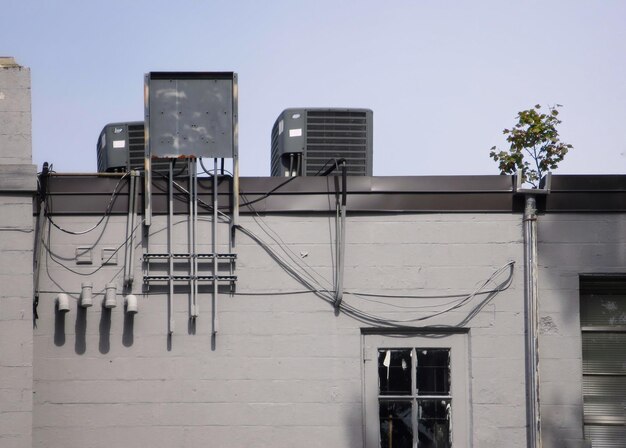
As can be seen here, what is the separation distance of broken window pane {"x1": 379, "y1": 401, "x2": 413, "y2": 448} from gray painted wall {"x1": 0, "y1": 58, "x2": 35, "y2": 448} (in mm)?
3115

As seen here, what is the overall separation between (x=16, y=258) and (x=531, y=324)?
460cm

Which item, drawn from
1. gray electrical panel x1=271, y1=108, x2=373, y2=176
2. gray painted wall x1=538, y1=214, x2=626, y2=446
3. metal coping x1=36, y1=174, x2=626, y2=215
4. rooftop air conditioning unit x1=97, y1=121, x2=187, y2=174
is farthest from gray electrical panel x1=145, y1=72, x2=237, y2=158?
gray painted wall x1=538, y1=214, x2=626, y2=446

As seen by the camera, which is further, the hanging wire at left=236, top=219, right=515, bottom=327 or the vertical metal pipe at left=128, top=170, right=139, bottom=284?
the hanging wire at left=236, top=219, right=515, bottom=327

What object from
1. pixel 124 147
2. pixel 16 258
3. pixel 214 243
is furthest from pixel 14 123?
pixel 214 243

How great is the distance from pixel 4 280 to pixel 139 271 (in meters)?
1.22

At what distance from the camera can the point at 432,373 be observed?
32.1ft

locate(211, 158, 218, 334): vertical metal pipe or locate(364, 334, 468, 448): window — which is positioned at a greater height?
locate(211, 158, 218, 334): vertical metal pipe

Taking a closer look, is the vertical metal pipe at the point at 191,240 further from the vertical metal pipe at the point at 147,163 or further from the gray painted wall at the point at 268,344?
the vertical metal pipe at the point at 147,163

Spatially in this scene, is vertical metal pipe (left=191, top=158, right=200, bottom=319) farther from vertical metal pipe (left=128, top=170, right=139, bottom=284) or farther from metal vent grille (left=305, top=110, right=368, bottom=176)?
metal vent grille (left=305, top=110, right=368, bottom=176)

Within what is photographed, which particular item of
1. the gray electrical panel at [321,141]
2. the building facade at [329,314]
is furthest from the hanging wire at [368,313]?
the gray electrical panel at [321,141]

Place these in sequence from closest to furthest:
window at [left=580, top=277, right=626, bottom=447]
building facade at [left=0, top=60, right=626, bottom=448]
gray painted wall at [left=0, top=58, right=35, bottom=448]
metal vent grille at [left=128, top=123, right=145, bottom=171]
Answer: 1. gray painted wall at [left=0, top=58, right=35, bottom=448]
2. building facade at [left=0, top=60, right=626, bottom=448]
3. window at [left=580, top=277, right=626, bottom=447]
4. metal vent grille at [left=128, top=123, right=145, bottom=171]

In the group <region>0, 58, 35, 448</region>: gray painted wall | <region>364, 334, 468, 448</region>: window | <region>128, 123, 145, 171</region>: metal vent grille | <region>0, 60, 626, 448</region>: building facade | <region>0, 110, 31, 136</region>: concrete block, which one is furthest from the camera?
<region>128, 123, 145, 171</region>: metal vent grille

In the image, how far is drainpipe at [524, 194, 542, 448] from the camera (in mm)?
9578

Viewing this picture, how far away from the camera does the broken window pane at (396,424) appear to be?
382 inches
